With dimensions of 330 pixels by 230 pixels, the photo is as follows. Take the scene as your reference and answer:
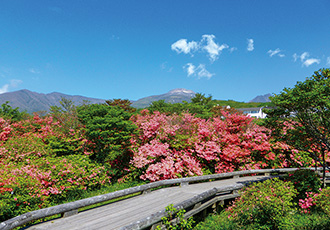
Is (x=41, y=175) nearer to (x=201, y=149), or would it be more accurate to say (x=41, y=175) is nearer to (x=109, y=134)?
(x=109, y=134)

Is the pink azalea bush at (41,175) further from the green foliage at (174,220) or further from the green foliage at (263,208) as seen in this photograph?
the green foliage at (263,208)

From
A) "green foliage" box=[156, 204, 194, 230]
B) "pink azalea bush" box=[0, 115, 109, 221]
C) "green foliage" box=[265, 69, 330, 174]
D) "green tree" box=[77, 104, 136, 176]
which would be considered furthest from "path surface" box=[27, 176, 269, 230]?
"green foliage" box=[265, 69, 330, 174]

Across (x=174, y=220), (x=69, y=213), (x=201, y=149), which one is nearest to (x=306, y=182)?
(x=201, y=149)

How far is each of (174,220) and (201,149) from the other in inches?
260

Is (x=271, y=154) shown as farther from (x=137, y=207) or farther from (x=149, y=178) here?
(x=137, y=207)

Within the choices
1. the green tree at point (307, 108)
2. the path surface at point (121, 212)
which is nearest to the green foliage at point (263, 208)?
the path surface at point (121, 212)

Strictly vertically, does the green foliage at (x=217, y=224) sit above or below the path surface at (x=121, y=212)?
below

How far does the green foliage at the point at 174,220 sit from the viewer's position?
6269 mm

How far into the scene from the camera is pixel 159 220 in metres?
6.08

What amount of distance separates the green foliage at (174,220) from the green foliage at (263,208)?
211 cm

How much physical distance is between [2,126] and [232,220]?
1792 centimetres

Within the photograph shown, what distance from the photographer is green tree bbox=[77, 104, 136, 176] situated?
491 inches

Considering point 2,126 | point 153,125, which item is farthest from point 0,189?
point 2,126

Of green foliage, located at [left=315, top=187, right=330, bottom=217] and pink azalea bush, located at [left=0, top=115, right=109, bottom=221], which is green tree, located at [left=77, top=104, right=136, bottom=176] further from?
green foliage, located at [left=315, top=187, right=330, bottom=217]
